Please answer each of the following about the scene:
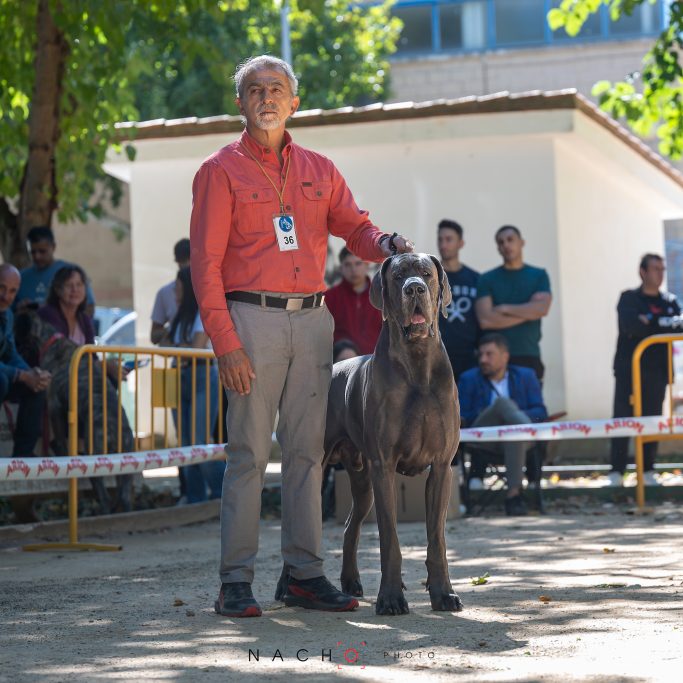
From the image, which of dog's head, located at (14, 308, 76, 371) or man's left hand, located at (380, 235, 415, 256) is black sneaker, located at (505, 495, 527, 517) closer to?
dog's head, located at (14, 308, 76, 371)

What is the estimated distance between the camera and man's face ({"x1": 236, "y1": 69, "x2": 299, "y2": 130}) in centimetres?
627

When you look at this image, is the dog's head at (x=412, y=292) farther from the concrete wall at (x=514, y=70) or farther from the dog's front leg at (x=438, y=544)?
the concrete wall at (x=514, y=70)

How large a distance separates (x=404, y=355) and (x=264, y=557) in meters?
2.97

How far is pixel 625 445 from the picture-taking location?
42.2 ft

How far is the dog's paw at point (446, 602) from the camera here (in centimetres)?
612

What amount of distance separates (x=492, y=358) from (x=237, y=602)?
5.74 m

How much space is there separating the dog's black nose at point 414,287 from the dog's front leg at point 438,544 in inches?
32.2

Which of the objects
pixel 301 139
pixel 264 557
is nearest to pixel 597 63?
pixel 301 139

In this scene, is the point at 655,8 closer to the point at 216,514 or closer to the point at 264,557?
the point at 216,514

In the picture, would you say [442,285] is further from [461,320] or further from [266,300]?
[461,320]

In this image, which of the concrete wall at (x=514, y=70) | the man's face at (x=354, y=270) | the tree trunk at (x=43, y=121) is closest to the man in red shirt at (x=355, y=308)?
the man's face at (x=354, y=270)

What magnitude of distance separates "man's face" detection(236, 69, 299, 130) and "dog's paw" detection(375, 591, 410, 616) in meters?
2.12

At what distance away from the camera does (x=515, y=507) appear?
11219 millimetres

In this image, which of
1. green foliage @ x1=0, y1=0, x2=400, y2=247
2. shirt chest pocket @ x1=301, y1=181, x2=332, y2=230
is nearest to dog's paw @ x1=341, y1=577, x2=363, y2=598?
shirt chest pocket @ x1=301, y1=181, x2=332, y2=230
